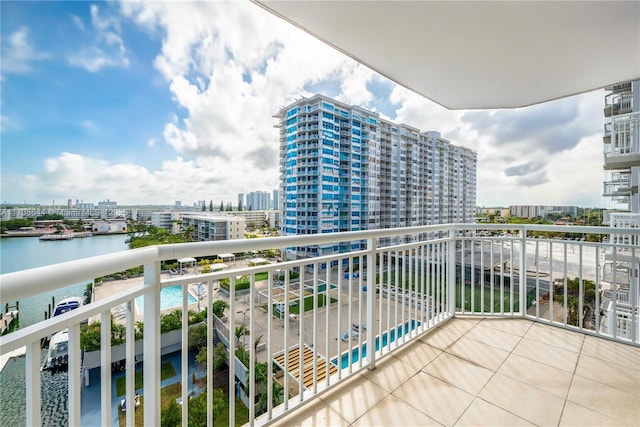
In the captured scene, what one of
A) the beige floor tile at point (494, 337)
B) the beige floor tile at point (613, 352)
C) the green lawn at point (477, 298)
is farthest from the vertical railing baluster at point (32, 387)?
the beige floor tile at point (613, 352)

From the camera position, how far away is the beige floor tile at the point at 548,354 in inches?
77.3

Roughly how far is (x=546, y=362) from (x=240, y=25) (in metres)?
4.80

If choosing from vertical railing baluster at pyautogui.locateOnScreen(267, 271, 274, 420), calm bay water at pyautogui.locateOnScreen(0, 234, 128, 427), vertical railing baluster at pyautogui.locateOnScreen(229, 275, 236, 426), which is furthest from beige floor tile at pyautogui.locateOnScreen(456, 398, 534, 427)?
calm bay water at pyautogui.locateOnScreen(0, 234, 128, 427)

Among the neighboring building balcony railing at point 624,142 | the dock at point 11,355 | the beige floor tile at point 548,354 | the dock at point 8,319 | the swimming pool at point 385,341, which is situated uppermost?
the neighboring building balcony railing at point 624,142

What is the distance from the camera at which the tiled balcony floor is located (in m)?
1.47

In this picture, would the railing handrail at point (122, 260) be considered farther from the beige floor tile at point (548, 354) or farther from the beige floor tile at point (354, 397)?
the beige floor tile at point (548, 354)

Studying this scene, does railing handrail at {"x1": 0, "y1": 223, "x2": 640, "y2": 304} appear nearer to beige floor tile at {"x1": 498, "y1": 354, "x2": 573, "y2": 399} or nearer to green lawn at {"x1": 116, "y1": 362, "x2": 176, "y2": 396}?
green lawn at {"x1": 116, "y1": 362, "x2": 176, "y2": 396}

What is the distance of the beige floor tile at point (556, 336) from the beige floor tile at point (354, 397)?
169cm

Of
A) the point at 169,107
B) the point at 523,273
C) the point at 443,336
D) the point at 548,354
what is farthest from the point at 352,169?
the point at 548,354

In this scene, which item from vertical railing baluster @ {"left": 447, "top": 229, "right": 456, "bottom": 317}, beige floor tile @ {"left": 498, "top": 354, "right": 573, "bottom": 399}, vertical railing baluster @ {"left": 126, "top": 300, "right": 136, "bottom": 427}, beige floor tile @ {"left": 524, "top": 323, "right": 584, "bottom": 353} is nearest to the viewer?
vertical railing baluster @ {"left": 126, "top": 300, "right": 136, "bottom": 427}

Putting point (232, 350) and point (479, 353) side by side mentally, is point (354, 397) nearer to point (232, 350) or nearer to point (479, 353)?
point (232, 350)

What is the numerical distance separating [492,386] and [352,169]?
10.7 metres

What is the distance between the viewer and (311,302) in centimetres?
197

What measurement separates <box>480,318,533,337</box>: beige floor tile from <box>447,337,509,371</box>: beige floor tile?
1.50 ft
